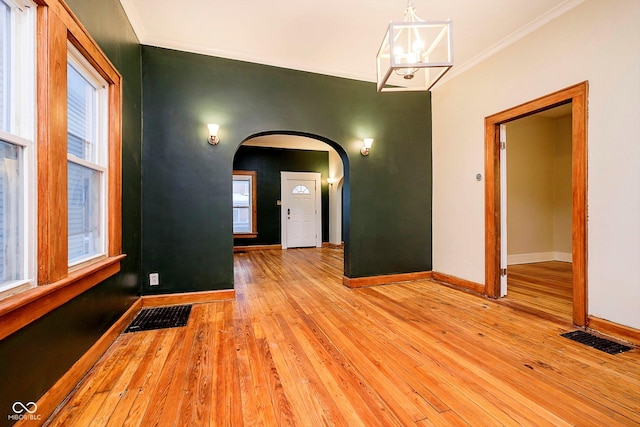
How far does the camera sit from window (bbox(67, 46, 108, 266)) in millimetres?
1764

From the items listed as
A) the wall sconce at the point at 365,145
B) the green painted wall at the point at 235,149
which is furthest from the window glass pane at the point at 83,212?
the wall sconce at the point at 365,145

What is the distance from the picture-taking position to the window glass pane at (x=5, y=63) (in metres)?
1.22

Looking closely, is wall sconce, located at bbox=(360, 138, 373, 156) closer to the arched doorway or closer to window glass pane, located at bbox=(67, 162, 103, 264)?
window glass pane, located at bbox=(67, 162, 103, 264)

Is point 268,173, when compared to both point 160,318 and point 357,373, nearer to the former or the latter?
point 160,318

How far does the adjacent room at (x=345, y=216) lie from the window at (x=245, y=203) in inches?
120

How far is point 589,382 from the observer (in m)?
1.62

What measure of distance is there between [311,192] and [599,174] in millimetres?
6204

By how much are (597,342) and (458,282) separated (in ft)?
5.12

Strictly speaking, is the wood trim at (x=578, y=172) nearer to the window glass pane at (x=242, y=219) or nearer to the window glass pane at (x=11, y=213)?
the window glass pane at (x=11, y=213)

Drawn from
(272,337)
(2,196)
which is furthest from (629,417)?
(2,196)

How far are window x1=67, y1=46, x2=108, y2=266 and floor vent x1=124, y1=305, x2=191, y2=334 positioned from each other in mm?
782

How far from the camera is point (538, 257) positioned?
5.46 meters

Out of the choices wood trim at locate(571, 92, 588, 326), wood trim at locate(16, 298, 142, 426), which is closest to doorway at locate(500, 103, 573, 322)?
wood trim at locate(571, 92, 588, 326)

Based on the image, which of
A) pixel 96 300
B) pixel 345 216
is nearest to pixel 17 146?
pixel 96 300
